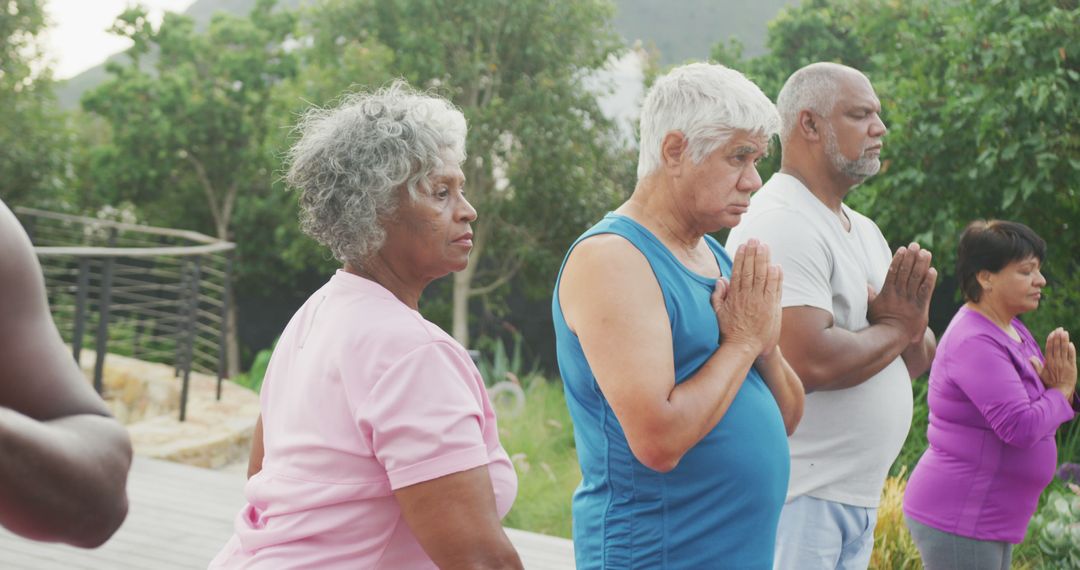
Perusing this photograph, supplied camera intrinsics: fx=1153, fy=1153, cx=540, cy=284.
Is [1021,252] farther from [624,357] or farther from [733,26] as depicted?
[733,26]

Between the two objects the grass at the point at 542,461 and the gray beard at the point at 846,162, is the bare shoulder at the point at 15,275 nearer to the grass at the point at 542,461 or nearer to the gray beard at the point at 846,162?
the gray beard at the point at 846,162

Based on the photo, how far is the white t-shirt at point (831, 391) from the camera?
235cm

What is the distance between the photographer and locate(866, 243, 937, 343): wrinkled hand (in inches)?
95.4

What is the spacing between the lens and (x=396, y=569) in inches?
64.0

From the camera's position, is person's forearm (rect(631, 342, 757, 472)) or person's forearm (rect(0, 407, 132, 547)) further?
person's forearm (rect(631, 342, 757, 472))

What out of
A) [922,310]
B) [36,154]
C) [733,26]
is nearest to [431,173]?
[922,310]

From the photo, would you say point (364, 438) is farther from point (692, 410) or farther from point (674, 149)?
point (674, 149)

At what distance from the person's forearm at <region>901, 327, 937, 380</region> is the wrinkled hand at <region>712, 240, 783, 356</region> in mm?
751

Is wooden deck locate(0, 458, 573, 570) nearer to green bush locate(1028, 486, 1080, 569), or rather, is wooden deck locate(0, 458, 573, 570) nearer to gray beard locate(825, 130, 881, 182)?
green bush locate(1028, 486, 1080, 569)

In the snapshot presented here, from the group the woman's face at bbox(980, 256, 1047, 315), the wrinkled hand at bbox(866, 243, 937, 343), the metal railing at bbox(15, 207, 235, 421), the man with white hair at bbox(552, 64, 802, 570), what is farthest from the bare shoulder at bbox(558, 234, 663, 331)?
the metal railing at bbox(15, 207, 235, 421)

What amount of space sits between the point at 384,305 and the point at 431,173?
22 centimetres

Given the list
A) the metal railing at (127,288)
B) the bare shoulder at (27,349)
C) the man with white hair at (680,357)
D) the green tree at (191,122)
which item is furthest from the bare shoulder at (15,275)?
the green tree at (191,122)

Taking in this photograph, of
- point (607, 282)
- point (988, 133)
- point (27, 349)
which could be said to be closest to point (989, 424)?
point (607, 282)

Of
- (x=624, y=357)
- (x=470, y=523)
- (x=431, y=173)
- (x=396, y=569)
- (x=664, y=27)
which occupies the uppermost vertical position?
(x=431, y=173)
